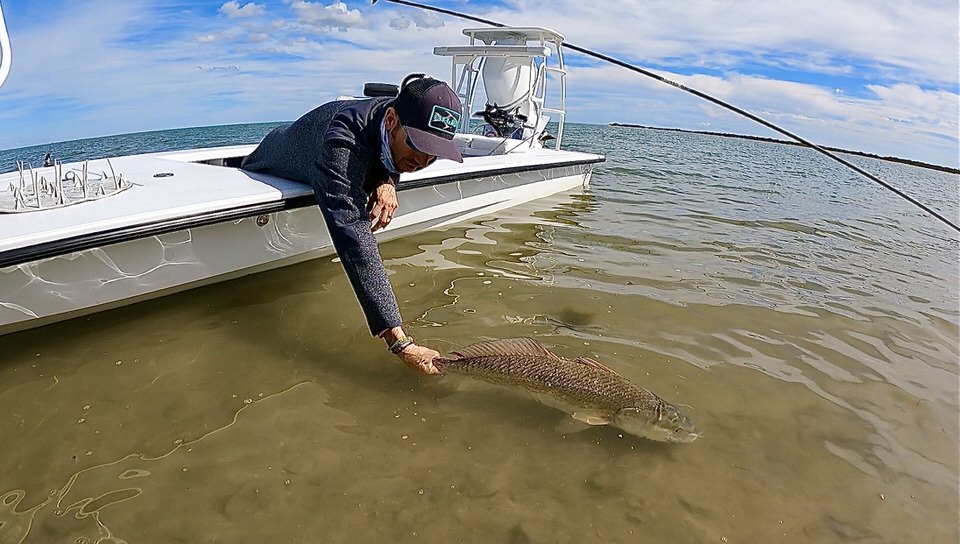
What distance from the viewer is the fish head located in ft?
8.77

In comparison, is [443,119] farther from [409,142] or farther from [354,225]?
[354,225]

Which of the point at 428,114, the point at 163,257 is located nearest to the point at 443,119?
the point at 428,114

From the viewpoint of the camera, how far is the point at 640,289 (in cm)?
467

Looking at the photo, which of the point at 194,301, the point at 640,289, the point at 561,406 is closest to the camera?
the point at 561,406

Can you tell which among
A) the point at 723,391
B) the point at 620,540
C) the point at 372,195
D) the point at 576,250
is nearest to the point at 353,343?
the point at 372,195

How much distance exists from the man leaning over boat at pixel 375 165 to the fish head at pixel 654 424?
1032 mm

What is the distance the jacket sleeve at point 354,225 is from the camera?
3.02 m

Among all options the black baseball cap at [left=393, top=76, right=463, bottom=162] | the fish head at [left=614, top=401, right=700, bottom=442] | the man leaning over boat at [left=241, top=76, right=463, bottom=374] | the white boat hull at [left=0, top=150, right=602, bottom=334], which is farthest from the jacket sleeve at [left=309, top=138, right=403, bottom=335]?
the fish head at [left=614, top=401, right=700, bottom=442]

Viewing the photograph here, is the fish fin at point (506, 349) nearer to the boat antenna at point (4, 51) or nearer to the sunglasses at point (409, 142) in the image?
the sunglasses at point (409, 142)

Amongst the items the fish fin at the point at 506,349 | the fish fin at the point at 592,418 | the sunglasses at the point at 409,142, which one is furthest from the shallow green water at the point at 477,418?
the sunglasses at the point at 409,142

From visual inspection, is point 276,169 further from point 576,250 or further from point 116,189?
point 576,250

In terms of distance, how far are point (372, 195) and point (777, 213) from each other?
24.8ft

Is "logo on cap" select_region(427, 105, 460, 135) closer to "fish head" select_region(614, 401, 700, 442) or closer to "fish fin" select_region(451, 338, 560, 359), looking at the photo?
A: "fish fin" select_region(451, 338, 560, 359)

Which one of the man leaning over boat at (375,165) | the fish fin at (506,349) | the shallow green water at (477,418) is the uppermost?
the man leaning over boat at (375,165)
